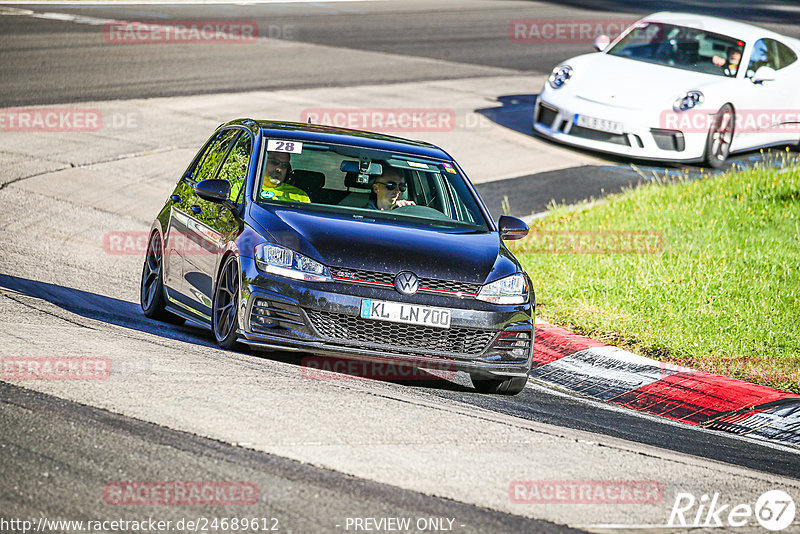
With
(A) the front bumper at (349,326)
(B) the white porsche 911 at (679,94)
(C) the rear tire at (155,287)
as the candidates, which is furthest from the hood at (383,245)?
(B) the white porsche 911 at (679,94)

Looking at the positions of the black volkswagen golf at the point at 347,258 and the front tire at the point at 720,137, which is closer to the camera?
the black volkswagen golf at the point at 347,258

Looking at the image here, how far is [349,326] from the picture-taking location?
7195 mm

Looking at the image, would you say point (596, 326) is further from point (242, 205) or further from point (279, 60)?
point (279, 60)

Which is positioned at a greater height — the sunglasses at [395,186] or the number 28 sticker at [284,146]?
the number 28 sticker at [284,146]

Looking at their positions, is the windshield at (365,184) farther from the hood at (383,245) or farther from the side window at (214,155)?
the side window at (214,155)

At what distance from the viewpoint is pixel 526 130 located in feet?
61.6

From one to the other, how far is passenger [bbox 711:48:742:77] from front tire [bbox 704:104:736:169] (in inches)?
27.3

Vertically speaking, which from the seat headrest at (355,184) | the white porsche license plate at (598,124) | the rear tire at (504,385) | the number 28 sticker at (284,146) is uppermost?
the number 28 sticker at (284,146)

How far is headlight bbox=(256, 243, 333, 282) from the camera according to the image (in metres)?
7.23

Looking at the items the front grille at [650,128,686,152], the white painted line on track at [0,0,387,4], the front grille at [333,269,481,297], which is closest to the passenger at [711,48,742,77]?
the front grille at [650,128,686,152]

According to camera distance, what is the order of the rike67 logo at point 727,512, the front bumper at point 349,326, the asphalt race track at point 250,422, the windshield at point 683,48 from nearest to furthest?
the asphalt race track at point 250,422, the rike67 logo at point 727,512, the front bumper at point 349,326, the windshield at point 683,48

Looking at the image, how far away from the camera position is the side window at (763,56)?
57.7 feet

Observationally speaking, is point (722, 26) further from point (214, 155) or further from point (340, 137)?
point (214, 155)

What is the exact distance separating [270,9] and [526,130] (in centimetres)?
1356
